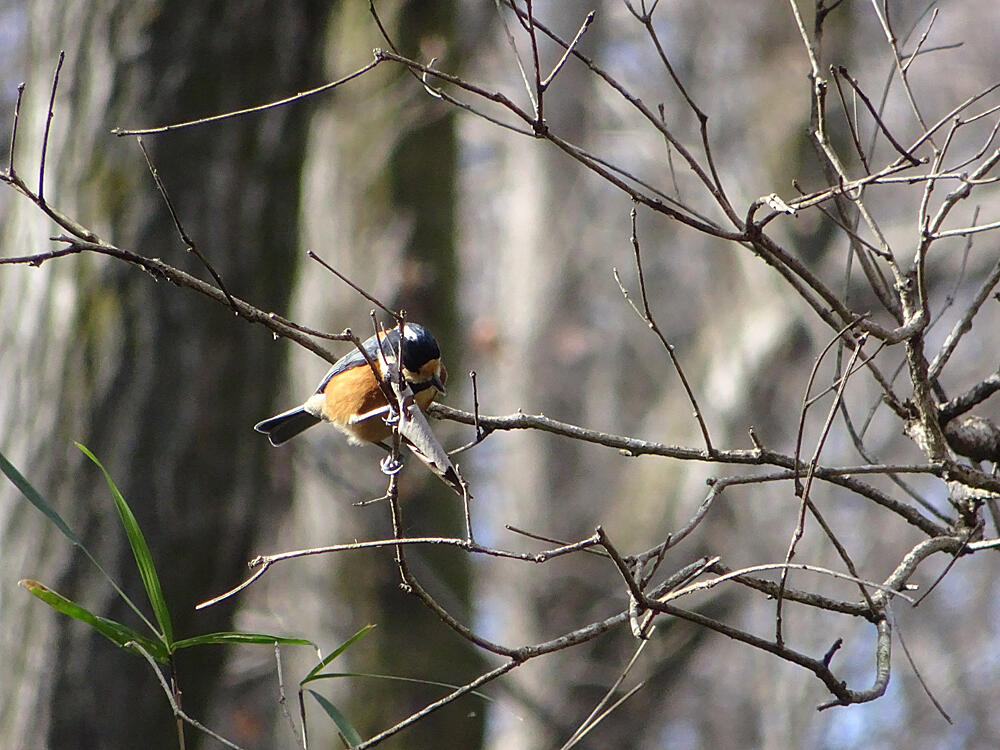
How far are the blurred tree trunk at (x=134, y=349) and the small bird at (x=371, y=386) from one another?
398 mm

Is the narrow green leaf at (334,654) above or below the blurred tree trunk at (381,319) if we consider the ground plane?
below

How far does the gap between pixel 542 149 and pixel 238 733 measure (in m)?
6.87

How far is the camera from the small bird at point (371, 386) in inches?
114

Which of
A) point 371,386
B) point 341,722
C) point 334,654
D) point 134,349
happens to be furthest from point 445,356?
point 334,654

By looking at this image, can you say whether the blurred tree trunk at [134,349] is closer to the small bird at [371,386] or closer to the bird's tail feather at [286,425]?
the bird's tail feather at [286,425]

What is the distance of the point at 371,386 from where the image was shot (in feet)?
10.2

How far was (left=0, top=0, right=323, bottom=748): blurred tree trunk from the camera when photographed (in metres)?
3.58

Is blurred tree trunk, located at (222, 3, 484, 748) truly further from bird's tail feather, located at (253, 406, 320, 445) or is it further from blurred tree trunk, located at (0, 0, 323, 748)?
blurred tree trunk, located at (0, 0, 323, 748)

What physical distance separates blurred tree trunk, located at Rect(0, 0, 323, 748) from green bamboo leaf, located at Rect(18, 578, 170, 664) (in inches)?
67.0

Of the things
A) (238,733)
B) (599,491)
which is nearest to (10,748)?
(238,733)

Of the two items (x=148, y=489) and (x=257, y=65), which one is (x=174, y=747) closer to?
(x=148, y=489)

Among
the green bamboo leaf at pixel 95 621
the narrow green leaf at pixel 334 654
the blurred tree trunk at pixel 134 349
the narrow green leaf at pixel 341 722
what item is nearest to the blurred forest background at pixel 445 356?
the blurred tree trunk at pixel 134 349

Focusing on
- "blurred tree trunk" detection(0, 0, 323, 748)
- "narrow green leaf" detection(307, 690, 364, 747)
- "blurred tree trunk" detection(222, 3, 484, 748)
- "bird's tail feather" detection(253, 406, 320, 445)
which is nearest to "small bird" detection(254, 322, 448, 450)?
"bird's tail feather" detection(253, 406, 320, 445)

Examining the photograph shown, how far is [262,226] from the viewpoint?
400 cm
